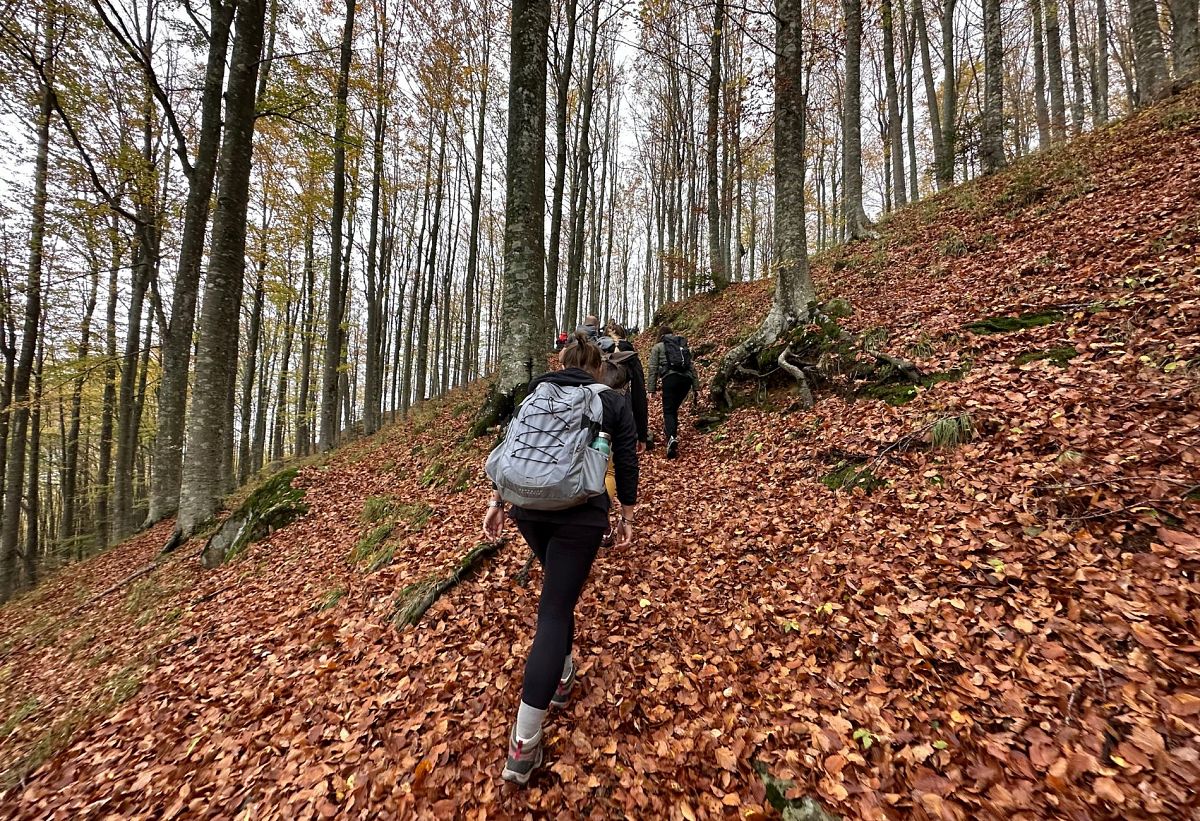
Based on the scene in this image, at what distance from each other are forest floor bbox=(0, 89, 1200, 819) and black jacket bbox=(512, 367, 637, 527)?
4.98 feet

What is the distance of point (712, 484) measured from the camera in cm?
587

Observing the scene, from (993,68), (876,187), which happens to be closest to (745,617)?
(993,68)

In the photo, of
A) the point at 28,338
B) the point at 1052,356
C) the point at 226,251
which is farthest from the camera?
the point at 28,338

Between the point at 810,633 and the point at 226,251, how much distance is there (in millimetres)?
10561

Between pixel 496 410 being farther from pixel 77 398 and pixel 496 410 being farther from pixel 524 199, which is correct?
→ pixel 77 398

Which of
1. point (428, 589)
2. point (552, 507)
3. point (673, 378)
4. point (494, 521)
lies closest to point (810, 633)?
point (552, 507)

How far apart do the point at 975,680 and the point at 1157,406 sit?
296 centimetres

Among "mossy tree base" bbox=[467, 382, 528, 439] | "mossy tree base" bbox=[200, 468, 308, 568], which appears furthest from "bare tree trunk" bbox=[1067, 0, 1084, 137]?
"mossy tree base" bbox=[200, 468, 308, 568]

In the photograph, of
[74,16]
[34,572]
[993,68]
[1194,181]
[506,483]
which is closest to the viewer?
[506,483]

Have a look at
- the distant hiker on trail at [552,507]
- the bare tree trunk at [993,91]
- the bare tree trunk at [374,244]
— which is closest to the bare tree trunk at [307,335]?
the bare tree trunk at [374,244]

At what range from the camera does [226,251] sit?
8016mm

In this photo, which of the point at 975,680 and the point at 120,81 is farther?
the point at 120,81

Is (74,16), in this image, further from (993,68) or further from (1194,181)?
(993,68)

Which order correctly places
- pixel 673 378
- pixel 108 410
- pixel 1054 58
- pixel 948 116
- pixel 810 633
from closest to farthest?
pixel 810 633, pixel 673 378, pixel 948 116, pixel 1054 58, pixel 108 410
